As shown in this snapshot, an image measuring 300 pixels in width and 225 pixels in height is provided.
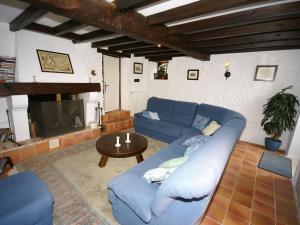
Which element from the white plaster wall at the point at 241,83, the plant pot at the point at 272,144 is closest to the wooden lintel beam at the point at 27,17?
the white plaster wall at the point at 241,83

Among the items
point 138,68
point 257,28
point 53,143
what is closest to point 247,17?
point 257,28

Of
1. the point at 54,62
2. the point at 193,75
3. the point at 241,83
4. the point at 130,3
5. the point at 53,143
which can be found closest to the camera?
the point at 130,3

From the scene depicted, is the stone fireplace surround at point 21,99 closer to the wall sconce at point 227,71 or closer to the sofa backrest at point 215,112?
the sofa backrest at point 215,112

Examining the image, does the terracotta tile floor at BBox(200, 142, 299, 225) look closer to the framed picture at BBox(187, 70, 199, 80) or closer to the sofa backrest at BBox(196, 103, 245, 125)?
the sofa backrest at BBox(196, 103, 245, 125)

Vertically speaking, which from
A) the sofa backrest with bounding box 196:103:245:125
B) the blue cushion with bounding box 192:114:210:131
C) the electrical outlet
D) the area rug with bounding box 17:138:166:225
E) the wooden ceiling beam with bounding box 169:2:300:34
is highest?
the wooden ceiling beam with bounding box 169:2:300:34

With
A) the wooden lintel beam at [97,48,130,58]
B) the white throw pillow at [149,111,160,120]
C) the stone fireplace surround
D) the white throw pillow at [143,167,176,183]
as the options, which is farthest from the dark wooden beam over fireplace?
the white throw pillow at [143,167,176,183]

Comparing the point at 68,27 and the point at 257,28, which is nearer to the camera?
the point at 257,28

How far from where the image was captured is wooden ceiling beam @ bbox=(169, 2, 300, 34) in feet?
5.19

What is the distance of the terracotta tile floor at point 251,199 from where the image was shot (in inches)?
67.8

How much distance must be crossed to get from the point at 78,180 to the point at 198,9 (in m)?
2.67

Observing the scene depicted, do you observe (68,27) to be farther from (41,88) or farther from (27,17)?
(41,88)

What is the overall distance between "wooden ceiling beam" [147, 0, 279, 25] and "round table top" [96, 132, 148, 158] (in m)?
1.84

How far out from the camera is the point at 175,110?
13.0ft

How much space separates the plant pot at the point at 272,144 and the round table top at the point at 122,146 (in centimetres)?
288
